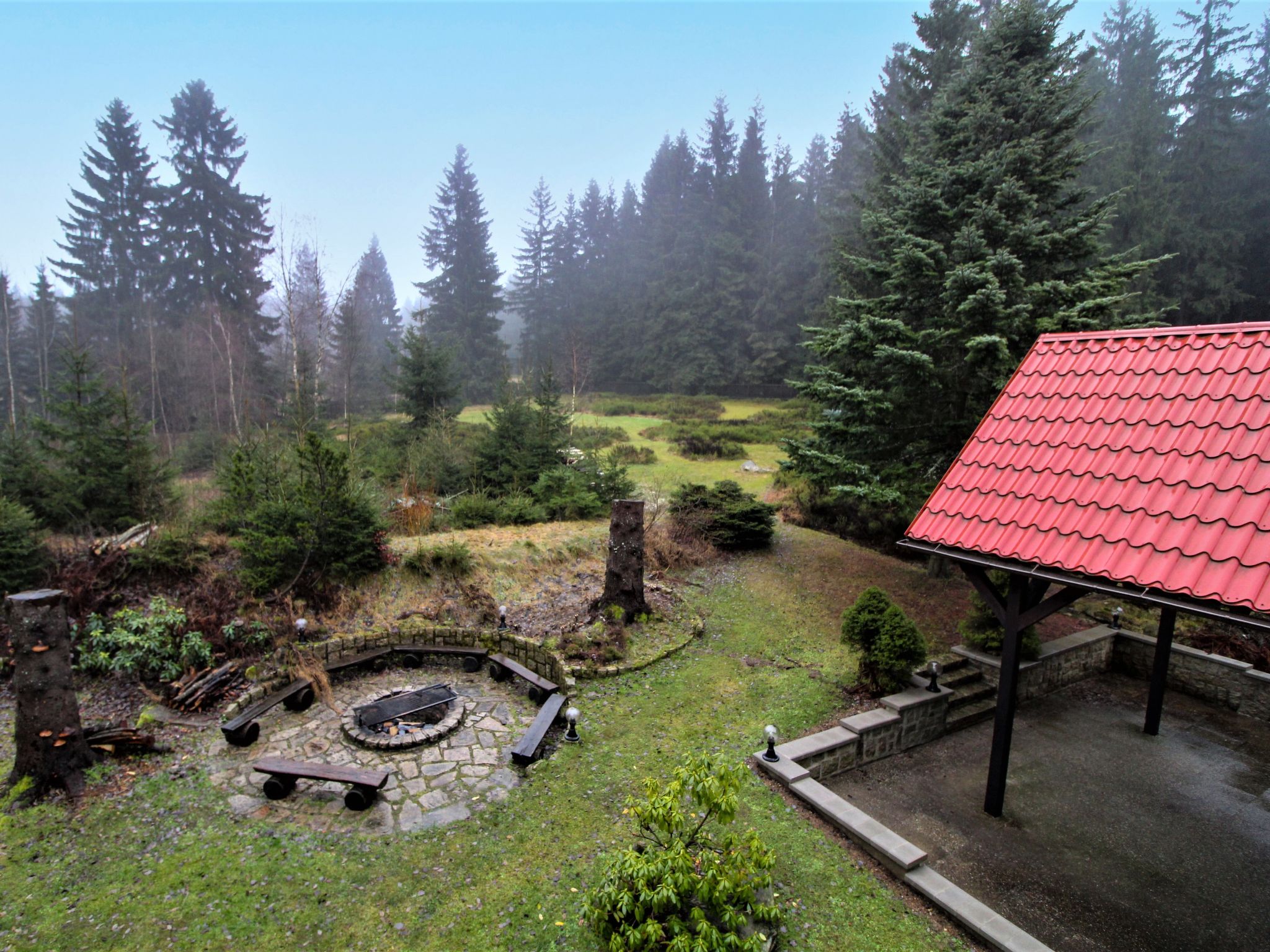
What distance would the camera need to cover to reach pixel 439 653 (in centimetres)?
780

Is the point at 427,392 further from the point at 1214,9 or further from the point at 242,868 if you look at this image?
the point at 1214,9

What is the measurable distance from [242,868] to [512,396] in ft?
35.8

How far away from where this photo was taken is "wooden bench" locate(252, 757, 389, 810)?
4.84m

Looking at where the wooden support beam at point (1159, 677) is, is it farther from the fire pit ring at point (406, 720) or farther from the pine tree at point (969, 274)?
the fire pit ring at point (406, 720)

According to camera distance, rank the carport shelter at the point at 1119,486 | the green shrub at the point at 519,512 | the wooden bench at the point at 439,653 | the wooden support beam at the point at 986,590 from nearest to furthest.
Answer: the carport shelter at the point at 1119,486, the wooden support beam at the point at 986,590, the wooden bench at the point at 439,653, the green shrub at the point at 519,512

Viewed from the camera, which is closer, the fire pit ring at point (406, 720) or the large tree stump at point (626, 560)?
the fire pit ring at point (406, 720)

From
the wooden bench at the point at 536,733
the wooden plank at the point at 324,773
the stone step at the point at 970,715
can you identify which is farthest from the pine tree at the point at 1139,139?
the wooden plank at the point at 324,773

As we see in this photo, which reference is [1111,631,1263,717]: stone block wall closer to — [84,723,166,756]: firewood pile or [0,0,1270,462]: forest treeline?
[0,0,1270,462]: forest treeline

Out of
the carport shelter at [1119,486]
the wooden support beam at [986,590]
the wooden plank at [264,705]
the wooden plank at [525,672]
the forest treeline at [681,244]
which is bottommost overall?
the wooden plank at [525,672]

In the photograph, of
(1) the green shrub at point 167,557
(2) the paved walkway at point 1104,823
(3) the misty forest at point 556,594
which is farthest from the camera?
(1) the green shrub at point 167,557

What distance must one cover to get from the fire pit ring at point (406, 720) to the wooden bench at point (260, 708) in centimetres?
52

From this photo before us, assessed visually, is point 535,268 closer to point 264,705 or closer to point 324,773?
point 264,705

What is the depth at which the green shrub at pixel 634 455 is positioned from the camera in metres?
19.9

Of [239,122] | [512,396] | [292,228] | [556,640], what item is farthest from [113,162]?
[556,640]
